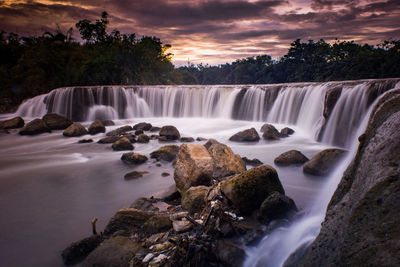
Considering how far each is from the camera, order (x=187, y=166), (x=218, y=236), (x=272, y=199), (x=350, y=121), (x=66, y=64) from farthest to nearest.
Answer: (x=66, y=64) < (x=350, y=121) < (x=187, y=166) < (x=272, y=199) < (x=218, y=236)

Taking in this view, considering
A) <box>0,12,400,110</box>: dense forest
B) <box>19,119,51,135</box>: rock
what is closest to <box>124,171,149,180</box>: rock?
<box>19,119,51,135</box>: rock

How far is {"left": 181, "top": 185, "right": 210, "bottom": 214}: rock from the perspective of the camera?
4289 mm

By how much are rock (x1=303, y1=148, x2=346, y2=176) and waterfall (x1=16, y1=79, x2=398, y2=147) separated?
12.9ft

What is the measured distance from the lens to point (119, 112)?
69.5ft

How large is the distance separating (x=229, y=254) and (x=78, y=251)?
7.60 ft

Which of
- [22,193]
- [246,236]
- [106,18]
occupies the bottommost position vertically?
[22,193]

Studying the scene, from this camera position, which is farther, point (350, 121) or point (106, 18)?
point (106, 18)

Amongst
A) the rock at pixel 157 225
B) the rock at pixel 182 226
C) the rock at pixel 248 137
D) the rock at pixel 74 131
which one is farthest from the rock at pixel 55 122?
the rock at pixel 182 226

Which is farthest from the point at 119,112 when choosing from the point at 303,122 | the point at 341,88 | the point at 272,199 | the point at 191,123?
the point at 272,199

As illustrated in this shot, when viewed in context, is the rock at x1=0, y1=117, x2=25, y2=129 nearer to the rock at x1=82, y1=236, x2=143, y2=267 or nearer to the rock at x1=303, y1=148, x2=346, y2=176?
the rock at x1=82, y1=236, x2=143, y2=267

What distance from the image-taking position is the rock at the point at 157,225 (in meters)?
3.77

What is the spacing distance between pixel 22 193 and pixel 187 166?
4889mm

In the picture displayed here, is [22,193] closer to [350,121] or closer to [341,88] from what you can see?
[350,121]

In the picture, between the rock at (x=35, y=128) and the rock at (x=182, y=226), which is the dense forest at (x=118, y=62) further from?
the rock at (x=182, y=226)
